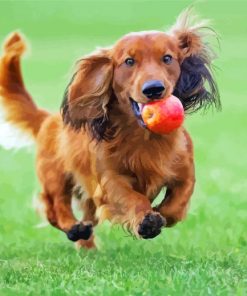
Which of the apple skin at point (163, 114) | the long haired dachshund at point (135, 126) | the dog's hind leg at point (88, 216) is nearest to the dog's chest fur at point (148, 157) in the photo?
the long haired dachshund at point (135, 126)

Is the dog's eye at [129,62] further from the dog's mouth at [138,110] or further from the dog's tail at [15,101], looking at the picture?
the dog's tail at [15,101]

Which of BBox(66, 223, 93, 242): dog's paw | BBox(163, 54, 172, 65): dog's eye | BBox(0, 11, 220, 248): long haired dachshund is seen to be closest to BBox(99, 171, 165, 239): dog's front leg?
BBox(0, 11, 220, 248): long haired dachshund

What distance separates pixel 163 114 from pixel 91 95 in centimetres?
67

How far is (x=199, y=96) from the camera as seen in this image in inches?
225

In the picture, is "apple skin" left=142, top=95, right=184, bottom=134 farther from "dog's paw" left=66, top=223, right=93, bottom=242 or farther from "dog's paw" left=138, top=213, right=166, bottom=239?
"dog's paw" left=66, top=223, right=93, bottom=242

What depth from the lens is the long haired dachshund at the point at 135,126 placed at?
213 inches

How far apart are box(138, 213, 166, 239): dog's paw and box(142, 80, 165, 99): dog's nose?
0.67 metres

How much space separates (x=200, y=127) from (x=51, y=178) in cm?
694

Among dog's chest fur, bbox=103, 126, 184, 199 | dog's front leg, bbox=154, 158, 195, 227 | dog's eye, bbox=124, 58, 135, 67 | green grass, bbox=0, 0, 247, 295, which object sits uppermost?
dog's eye, bbox=124, 58, 135, 67

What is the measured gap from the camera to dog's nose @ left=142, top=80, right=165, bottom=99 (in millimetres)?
5145

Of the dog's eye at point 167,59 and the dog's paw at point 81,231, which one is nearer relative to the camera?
the dog's eye at point 167,59

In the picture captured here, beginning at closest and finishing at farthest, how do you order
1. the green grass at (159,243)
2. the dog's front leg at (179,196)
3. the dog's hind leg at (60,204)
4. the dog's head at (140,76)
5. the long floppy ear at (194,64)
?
1. the green grass at (159,243)
2. the dog's head at (140,76)
3. the long floppy ear at (194,64)
4. the dog's front leg at (179,196)
5. the dog's hind leg at (60,204)

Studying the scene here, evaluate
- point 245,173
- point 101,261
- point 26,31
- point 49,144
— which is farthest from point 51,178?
point 26,31

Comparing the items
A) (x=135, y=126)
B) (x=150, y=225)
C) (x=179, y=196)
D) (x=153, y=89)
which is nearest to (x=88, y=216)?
(x=179, y=196)
